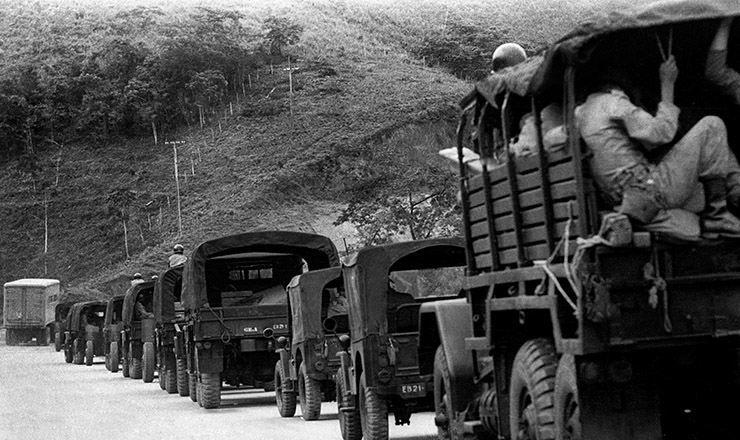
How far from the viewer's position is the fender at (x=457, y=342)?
36.0ft

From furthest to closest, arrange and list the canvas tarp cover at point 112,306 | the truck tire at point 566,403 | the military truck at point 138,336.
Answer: the canvas tarp cover at point 112,306 → the military truck at point 138,336 → the truck tire at point 566,403

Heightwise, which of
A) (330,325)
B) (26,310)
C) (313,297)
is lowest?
(330,325)

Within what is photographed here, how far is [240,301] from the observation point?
24234 mm

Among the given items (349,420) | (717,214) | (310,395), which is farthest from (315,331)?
(717,214)

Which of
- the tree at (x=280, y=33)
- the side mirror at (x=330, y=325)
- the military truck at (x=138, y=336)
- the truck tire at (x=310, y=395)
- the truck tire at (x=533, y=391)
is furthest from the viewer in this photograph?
the tree at (x=280, y=33)

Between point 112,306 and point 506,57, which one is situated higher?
point 112,306

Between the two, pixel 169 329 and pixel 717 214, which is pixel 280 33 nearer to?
pixel 169 329

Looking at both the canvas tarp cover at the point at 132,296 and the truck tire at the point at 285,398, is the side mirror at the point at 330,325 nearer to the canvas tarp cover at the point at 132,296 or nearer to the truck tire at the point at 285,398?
the truck tire at the point at 285,398

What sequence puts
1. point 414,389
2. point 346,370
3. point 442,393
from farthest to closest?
point 346,370 < point 414,389 < point 442,393

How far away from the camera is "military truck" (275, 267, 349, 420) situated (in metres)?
17.9

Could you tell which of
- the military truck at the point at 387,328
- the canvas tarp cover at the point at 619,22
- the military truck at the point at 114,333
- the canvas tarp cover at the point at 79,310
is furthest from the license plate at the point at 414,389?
the canvas tarp cover at the point at 79,310

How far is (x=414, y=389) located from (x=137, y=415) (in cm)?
744

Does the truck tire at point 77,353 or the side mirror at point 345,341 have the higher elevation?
the truck tire at point 77,353

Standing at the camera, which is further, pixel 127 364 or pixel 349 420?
pixel 127 364
